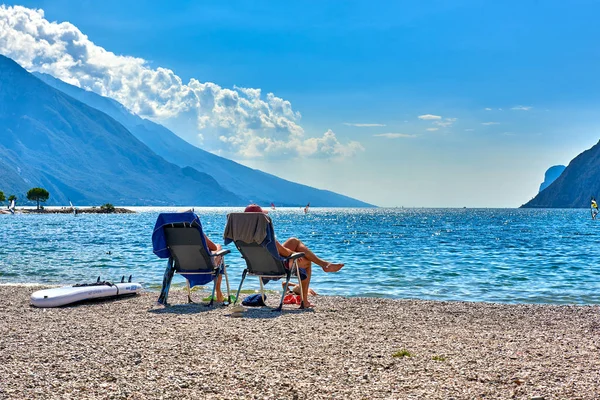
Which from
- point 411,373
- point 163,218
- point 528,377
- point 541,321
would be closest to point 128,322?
point 163,218

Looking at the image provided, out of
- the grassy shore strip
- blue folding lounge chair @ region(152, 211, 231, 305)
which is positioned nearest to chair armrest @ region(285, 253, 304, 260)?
the grassy shore strip

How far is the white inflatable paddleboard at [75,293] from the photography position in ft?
36.3

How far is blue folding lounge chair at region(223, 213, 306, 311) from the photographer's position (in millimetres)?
10633

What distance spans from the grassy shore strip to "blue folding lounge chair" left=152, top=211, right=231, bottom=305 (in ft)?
3.01

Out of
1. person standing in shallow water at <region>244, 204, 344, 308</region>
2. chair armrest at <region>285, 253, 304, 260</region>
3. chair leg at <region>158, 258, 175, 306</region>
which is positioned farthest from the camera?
chair leg at <region>158, 258, 175, 306</region>

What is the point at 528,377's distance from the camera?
19.0 feet

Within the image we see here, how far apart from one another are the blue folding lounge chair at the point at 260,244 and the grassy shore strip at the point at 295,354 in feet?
2.42

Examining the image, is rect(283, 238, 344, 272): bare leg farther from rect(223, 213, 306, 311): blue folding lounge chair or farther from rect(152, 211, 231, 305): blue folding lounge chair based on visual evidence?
rect(152, 211, 231, 305): blue folding lounge chair

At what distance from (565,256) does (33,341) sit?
28.8m

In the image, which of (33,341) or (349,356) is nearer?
(349,356)

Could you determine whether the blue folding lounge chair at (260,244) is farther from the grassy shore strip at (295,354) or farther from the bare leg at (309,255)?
the grassy shore strip at (295,354)

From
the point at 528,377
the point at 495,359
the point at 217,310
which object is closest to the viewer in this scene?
the point at 528,377

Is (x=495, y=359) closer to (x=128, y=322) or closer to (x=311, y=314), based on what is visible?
(x=311, y=314)

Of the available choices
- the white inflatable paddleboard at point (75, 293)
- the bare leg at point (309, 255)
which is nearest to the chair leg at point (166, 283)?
the white inflatable paddleboard at point (75, 293)
